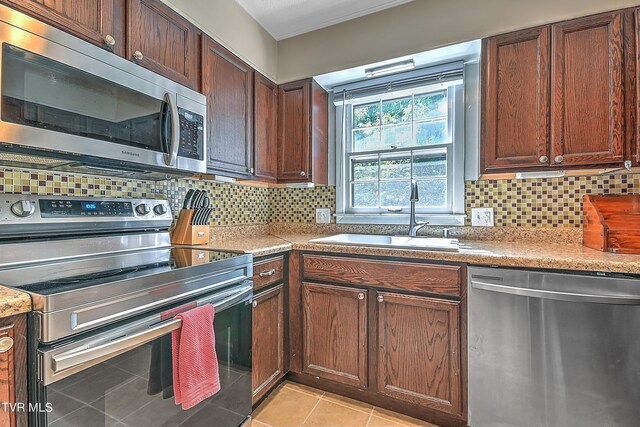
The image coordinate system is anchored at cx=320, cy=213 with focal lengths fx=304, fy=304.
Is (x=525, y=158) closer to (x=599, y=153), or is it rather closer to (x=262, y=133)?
(x=599, y=153)

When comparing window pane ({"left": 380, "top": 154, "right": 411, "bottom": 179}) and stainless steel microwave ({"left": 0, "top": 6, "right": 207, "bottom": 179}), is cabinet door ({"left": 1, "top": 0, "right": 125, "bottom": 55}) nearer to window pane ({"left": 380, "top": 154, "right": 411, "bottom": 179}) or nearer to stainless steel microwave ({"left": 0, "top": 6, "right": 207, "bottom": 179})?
stainless steel microwave ({"left": 0, "top": 6, "right": 207, "bottom": 179})

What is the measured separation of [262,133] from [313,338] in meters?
1.44

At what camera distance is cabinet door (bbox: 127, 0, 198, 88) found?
134cm

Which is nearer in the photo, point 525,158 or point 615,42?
point 615,42

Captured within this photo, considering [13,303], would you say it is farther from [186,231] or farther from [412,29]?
[412,29]

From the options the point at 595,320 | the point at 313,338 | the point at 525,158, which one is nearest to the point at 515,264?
the point at 595,320

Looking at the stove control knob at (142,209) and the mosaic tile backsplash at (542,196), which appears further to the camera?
the mosaic tile backsplash at (542,196)

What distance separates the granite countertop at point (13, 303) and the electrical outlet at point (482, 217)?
2.14 meters

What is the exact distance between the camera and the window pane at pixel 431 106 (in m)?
2.19

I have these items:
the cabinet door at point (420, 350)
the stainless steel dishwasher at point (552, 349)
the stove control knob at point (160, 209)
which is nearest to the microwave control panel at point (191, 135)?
the stove control knob at point (160, 209)

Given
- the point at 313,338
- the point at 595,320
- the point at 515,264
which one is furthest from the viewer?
the point at 313,338

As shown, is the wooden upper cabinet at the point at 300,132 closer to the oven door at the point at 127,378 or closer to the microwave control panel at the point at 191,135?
the microwave control panel at the point at 191,135

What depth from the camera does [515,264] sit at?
1341 millimetres

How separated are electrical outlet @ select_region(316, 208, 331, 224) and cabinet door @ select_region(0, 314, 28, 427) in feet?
6.24
